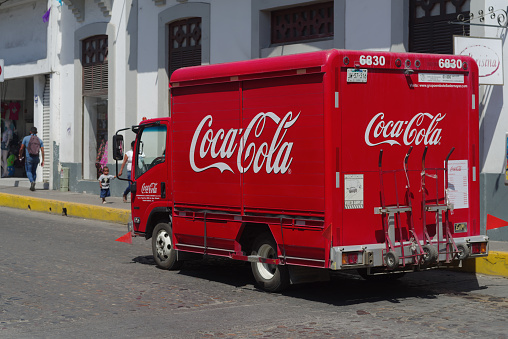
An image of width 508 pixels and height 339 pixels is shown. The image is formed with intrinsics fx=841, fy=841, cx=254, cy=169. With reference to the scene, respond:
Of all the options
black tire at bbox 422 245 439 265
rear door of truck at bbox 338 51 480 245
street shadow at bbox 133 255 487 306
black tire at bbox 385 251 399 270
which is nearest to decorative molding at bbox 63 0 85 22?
street shadow at bbox 133 255 487 306

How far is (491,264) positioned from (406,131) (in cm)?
292

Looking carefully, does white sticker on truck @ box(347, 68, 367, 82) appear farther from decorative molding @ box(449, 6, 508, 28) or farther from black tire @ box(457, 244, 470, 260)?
decorative molding @ box(449, 6, 508, 28)

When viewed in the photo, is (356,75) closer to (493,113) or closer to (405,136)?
(405,136)

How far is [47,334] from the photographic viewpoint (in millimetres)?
7652

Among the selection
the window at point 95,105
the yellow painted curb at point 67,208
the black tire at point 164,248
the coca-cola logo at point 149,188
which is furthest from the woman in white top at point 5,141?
the black tire at point 164,248

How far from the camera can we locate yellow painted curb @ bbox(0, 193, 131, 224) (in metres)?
18.2

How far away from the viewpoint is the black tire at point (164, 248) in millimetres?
11656

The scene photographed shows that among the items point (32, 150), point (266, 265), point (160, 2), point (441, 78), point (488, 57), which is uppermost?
point (160, 2)

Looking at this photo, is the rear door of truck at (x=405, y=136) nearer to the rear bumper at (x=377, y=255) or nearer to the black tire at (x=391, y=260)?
the rear bumper at (x=377, y=255)

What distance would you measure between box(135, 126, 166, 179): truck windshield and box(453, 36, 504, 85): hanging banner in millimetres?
5102

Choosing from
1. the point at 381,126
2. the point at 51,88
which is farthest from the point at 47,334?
the point at 51,88

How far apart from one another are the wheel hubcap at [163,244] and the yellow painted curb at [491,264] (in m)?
4.14

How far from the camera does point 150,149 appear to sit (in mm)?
12172

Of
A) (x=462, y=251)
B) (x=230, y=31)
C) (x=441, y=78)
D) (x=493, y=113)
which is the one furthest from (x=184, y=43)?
(x=462, y=251)
